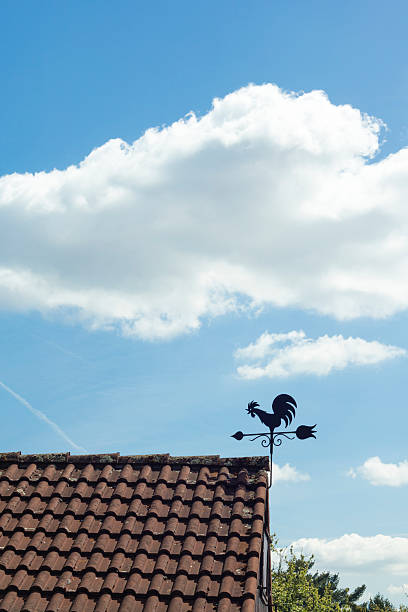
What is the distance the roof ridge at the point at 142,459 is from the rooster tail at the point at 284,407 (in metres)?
0.83

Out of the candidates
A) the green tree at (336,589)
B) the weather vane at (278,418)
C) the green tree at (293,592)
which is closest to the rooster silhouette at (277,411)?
the weather vane at (278,418)

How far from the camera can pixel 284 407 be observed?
9492 mm

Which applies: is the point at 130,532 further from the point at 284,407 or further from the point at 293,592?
the point at 293,592

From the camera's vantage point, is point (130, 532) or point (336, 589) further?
point (336, 589)

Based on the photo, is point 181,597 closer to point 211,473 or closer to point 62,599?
point 62,599

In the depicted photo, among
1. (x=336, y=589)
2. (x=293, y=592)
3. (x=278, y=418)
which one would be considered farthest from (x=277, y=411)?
(x=336, y=589)

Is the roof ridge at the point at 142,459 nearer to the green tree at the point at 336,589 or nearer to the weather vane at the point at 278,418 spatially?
the weather vane at the point at 278,418

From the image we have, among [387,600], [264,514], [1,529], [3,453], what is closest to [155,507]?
[264,514]

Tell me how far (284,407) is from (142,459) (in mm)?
2222

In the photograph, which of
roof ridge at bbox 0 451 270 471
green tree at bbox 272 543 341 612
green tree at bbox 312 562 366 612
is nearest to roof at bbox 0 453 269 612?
roof ridge at bbox 0 451 270 471

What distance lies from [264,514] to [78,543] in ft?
7.80

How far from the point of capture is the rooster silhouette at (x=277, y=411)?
9.38 m

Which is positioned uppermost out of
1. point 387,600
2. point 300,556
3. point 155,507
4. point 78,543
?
point 387,600

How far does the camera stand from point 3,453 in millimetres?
9688
